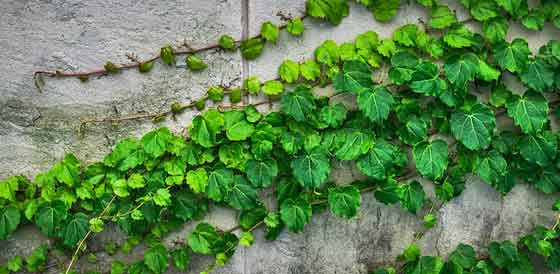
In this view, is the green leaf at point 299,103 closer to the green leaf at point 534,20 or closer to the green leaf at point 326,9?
the green leaf at point 326,9

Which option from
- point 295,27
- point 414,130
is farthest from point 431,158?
point 295,27

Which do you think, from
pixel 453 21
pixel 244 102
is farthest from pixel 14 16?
pixel 453 21

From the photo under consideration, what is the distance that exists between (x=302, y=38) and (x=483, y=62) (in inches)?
35.5

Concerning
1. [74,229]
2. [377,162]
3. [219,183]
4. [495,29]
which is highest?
[495,29]

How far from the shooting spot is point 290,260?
9.91 ft

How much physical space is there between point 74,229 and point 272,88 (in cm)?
118

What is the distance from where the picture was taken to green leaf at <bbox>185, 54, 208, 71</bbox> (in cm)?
273

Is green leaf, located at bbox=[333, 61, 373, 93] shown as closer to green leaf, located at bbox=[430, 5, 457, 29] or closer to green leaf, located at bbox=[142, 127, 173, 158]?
green leaf, located at bbox=[430, 5, 457, 29]

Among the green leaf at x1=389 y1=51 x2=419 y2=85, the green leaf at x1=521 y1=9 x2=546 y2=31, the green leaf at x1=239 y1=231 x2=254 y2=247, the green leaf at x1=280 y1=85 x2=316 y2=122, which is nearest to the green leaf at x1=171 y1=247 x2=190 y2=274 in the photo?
the green leaf at x1=239 y1=231 x2=254 y2=247

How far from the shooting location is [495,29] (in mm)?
2793

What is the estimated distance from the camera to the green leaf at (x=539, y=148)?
113 inches

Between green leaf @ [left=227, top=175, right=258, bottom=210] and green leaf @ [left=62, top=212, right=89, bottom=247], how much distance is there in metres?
0.72

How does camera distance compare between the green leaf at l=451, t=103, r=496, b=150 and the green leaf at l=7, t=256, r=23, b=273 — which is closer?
the green leaf at l=451, t=103, r=496, b=150

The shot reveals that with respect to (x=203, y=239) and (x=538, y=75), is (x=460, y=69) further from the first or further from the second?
(x=203, y=239)
